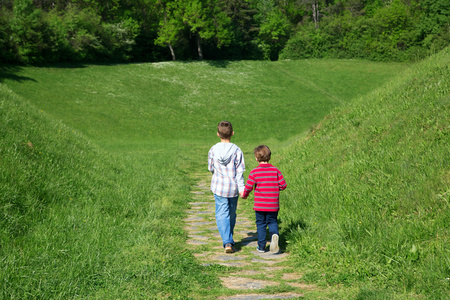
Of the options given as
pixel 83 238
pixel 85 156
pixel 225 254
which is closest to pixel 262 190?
pixel 225 254

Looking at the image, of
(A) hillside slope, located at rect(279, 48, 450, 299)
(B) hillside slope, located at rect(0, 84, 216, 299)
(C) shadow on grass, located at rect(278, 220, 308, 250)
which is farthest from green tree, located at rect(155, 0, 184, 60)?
(C) shadow on grass, located at rect(278, 220, 308, 250)

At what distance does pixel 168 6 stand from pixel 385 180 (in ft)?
158

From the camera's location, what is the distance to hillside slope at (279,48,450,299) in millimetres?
3664

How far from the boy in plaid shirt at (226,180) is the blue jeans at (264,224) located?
447 mm

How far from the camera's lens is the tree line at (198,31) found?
36469 millimetres

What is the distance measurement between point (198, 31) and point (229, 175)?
47.8 metres

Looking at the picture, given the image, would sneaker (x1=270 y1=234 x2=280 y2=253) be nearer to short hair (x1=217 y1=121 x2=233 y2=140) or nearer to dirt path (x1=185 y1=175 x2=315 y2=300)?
dirt path (x1=185 y1=175 x2=315 y2=300)

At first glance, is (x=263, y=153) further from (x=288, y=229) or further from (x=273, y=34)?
(x=273, y=34)

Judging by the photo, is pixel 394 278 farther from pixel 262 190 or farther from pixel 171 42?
pixel 171 42

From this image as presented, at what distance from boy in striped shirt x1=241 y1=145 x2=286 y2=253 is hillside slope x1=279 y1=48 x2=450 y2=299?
46 cm

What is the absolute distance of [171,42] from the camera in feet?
161

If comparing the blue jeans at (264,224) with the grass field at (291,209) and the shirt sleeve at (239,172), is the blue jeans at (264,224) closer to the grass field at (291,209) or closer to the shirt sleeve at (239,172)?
the grass field at (291,209)

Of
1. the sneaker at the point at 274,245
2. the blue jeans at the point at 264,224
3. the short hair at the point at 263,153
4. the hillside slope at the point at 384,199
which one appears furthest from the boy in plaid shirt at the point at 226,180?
the hillside slope at the point at 384,199

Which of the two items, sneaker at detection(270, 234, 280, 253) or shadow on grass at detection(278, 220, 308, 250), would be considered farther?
shadow on grass at detection(278, 220, 308, 250)
